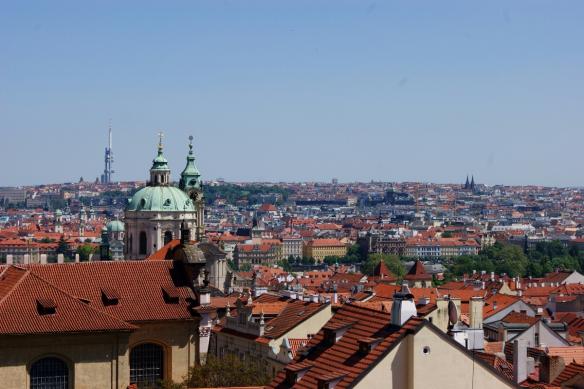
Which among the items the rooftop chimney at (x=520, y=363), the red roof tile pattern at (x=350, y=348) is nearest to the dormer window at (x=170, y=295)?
the rooftop chimney at (x=520, y=363)

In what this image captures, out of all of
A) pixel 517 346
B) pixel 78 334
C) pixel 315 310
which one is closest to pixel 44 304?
pixel 78 334

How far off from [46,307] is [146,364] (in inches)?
130

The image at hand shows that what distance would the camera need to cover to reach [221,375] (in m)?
38.6

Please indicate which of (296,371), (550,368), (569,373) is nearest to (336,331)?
(296,371)

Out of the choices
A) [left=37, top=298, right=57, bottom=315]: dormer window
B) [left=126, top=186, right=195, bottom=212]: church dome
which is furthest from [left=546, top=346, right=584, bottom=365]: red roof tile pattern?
[left=126, top=186, right=195, bottom=212]: church dome

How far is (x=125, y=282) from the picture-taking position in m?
40.1

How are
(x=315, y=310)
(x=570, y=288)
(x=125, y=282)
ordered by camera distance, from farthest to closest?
1. (x=570, y=288)
2. (x=315, y=310)
3. (x=125, y=282)

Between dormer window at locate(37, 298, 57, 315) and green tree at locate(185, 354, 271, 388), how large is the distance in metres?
3.76

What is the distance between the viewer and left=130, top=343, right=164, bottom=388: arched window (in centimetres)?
3853

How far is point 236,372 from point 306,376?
12257 mm

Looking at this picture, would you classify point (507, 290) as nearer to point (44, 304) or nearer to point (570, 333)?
point (570, 333)

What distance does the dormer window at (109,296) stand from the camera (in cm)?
3919

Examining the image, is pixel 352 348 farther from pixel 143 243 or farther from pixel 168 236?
pixel 143 243

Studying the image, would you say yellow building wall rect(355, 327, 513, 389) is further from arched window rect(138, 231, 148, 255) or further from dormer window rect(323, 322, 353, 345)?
arched window rect(138, 231, 148, 255)
